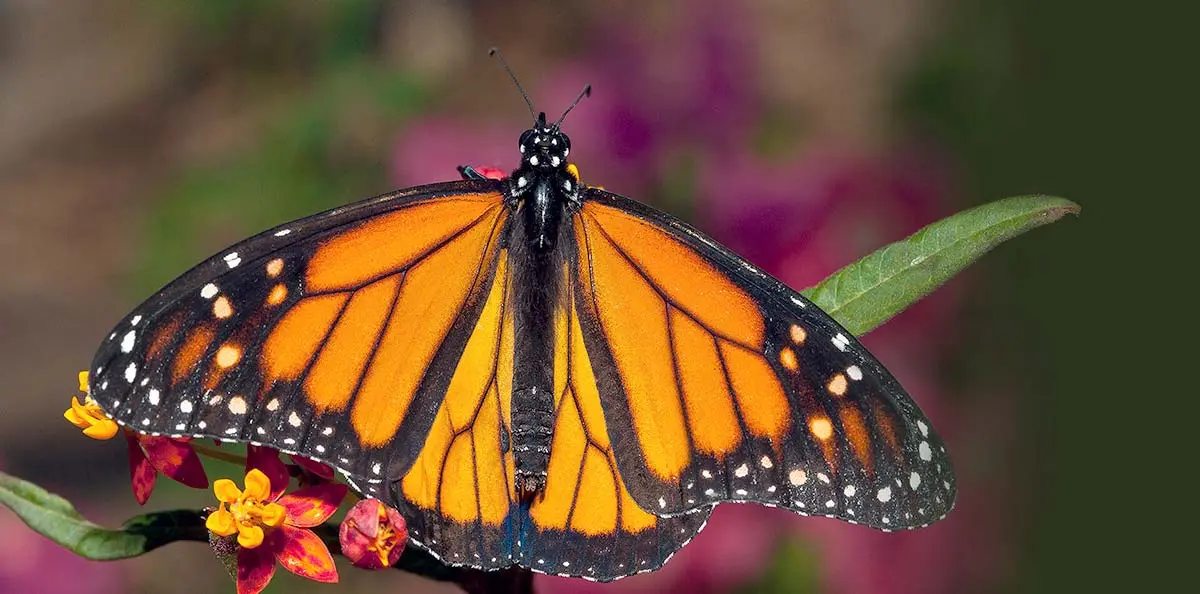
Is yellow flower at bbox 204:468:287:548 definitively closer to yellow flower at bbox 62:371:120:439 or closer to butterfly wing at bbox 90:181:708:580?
butterfly wing at bbox 90:181:708:580

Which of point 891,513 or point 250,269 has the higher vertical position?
point 250,269

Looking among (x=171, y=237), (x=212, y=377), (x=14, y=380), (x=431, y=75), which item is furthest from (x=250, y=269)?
(x=14, y=380)

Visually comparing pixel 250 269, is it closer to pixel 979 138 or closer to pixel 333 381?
pixel 333 381

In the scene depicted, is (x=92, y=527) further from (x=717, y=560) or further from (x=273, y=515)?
(x=717, y=560)

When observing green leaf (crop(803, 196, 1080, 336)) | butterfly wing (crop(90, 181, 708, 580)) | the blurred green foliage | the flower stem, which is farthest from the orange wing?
the blurred green foliage

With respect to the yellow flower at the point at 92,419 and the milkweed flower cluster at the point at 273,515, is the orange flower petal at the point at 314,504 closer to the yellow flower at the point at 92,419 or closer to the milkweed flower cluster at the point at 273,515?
the milkweed flower cluster at the point at 273,515
